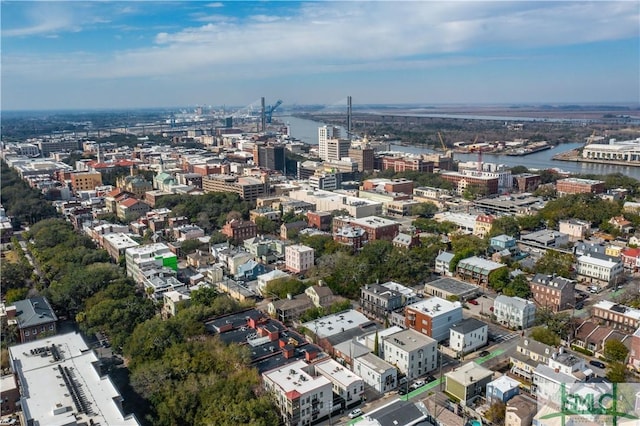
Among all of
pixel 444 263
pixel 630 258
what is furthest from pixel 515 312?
pixel 630 258

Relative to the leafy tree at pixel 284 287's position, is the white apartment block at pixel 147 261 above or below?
above

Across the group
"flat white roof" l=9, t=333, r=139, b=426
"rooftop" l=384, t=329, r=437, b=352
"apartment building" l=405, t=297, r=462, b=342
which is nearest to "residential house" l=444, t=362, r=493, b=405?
"rooftop" l=384, t=329, r=437, b=352

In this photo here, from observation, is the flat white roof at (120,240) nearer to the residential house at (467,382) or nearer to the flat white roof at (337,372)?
the flat white roof at (337,372)

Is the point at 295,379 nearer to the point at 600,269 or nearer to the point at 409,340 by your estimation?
the point at 409,340

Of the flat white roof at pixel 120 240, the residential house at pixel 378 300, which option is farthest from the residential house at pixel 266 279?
the flat white roof at pixel 120 240

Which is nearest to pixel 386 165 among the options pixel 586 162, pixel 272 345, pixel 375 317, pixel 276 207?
pixel 276 207

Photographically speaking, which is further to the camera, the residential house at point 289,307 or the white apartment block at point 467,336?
the residential house at point 289,307

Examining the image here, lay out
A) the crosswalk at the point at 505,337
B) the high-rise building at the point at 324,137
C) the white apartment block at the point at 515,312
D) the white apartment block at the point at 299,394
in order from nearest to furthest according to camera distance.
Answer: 1. the white apartment block at the point at 299,394
2. the crosswalk at the point at 505,337
3. the white apartment block at the point at 515,312
4. the high-rise building at the point at 324,137

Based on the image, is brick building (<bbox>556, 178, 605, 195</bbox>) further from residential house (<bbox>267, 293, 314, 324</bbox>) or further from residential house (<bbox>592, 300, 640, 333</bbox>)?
residential house (<bbox>267, 293, 314, 324</bbox>)
